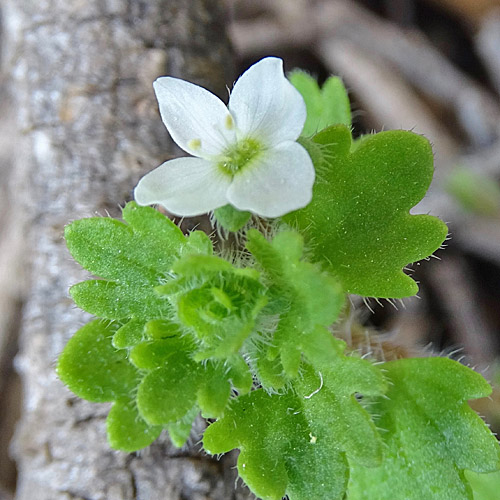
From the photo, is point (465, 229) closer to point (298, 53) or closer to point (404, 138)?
point (298, 53)

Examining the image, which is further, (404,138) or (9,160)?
(9,160)

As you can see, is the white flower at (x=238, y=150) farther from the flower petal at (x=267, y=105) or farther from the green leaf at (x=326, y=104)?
the green leaf at (x=326, y=104)

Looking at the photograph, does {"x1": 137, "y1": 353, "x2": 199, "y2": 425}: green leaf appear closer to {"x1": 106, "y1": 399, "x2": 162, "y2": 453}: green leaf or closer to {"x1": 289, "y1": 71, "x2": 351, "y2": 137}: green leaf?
{"x1": 106, "y1": 399, "x2": 162, "y2": 453}: green leaf

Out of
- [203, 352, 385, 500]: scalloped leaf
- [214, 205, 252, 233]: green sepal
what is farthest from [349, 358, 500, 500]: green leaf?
[214, 205, 252, 233]: green sepal

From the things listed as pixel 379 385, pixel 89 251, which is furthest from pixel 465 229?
pixel 89 251

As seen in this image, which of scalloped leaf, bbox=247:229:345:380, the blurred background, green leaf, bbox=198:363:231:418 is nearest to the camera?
scalloped leaf, bbox=247:229:345:380
